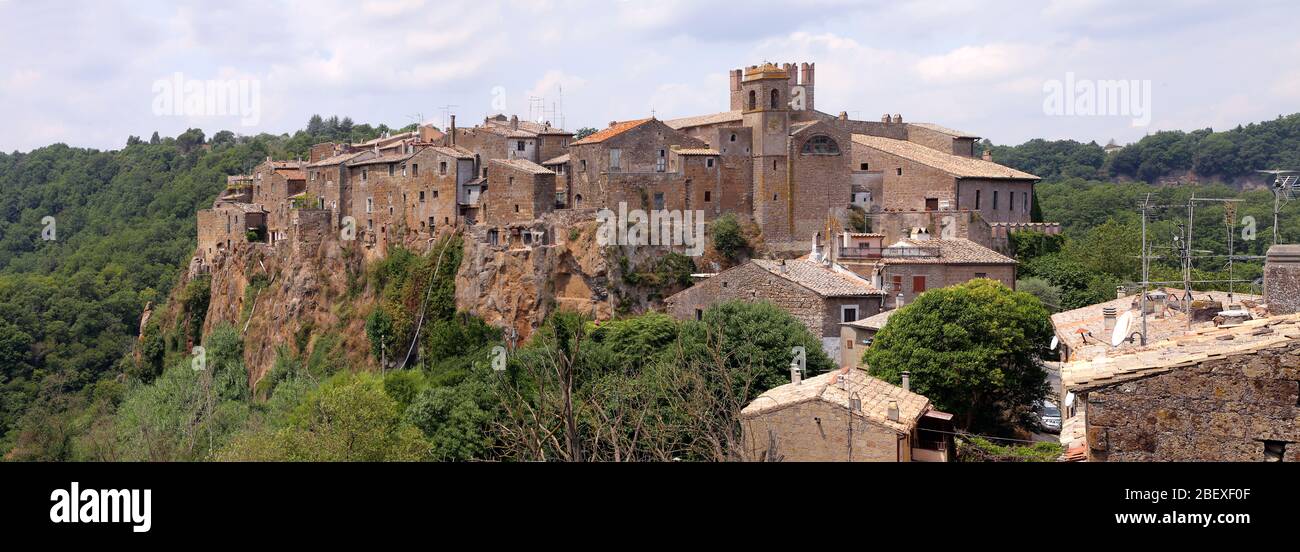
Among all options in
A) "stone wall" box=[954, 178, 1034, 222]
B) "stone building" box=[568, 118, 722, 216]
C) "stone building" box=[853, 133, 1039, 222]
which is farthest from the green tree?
"stone wall" box=[954, 178, 1034, 222]

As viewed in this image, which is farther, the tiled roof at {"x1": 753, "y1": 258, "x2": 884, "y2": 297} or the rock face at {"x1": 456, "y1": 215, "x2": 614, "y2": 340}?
the rock face at {"x1": 456, "y1": 215, "x2": 614, "y2": 340}

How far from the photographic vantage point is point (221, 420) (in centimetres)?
4488

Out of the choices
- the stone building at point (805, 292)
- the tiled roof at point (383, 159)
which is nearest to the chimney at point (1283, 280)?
the stone building at point (805, 292)

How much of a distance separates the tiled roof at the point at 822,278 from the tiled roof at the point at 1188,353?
22365 mm

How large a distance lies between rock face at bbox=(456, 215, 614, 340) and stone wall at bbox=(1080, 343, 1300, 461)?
3325 cm

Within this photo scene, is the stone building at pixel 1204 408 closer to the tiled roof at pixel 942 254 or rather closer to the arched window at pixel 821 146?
the tiled roof at pixel 942 254

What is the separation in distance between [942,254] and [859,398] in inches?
690

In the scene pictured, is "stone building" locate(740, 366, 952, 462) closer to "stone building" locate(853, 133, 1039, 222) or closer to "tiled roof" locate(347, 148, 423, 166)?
"stone building" locate(853, 133, 1039, 222)

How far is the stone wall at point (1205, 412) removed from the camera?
37.4ft

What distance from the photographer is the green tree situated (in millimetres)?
30516
